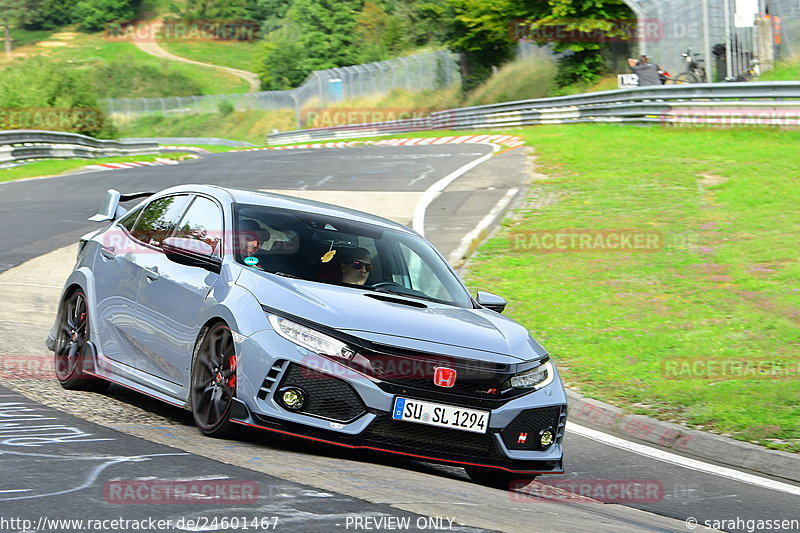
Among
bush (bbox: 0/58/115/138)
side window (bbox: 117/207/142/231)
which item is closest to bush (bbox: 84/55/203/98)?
bush (bbox: 0/58/115/138)

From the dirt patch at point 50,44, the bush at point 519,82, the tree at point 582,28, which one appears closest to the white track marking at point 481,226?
the tree at point 582,28

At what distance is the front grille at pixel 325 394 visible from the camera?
19.5ft

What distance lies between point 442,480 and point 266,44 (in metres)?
124

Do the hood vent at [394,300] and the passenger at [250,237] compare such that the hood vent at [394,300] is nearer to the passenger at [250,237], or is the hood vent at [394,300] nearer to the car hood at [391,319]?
the car hood at [391,319]

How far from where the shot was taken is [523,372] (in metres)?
6.37

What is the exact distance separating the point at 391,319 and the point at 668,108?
25.4 meters

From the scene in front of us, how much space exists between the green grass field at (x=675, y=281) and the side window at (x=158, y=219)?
3.78 meters

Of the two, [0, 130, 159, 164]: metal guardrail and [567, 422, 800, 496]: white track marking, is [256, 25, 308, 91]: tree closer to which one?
[0, 130, 159, 164]: metal guardrail

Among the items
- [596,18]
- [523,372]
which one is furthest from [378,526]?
[596,18]

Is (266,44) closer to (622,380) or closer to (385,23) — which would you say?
(385,23)

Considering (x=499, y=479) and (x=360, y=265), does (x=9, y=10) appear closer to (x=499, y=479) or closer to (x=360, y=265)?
(x=360, y=265)

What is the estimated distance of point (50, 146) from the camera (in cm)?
3641

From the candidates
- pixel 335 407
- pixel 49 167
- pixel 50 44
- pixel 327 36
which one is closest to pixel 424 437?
pixel 335 407

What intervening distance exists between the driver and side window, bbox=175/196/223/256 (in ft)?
2.58
